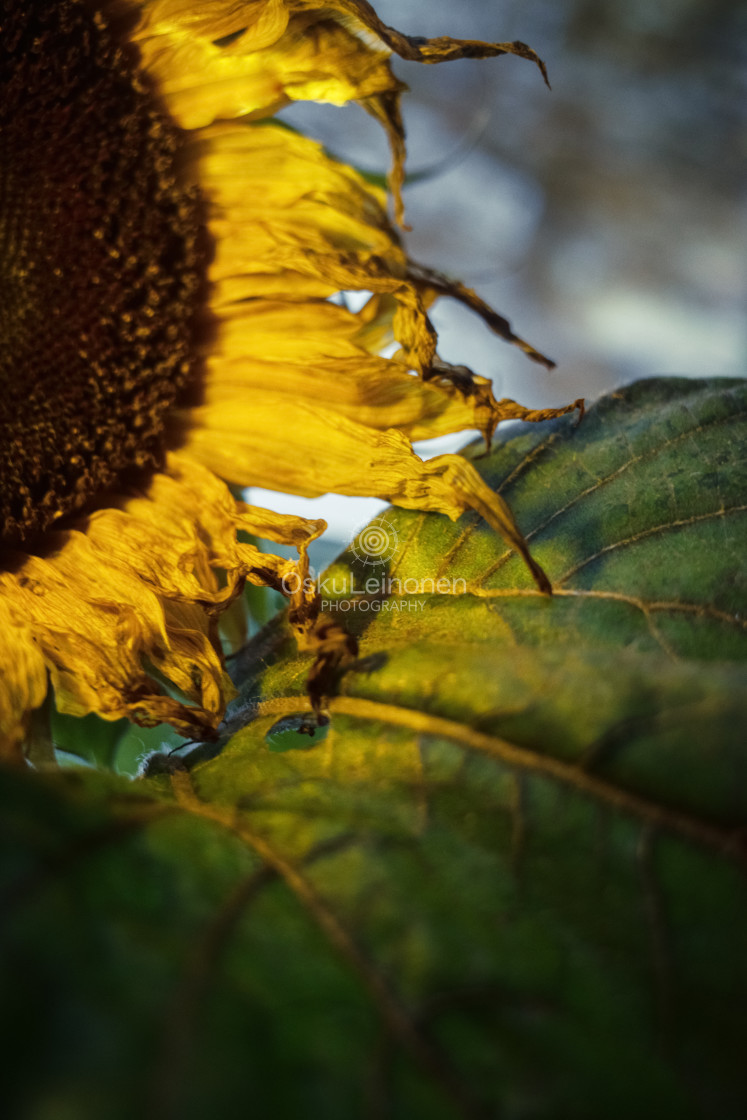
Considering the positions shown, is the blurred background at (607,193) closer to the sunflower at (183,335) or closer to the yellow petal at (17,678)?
the sunflower at (183,335)

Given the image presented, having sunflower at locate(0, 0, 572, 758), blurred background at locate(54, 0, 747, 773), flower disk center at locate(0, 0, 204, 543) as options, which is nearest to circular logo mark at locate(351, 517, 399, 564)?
sunflower at locate(0, 0, 572, 758)

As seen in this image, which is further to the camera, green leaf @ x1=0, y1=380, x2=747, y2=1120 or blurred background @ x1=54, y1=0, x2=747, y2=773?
blurred background @ x1=54, y1=0, x2=747, y2=773

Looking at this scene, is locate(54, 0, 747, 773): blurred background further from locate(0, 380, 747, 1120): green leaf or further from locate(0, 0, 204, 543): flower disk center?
locate(0, 380, 747, 1120): green leaf

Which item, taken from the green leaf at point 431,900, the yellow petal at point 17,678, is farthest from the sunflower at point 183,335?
the green leaf at point 431,900

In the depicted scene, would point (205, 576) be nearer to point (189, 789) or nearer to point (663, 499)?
point (189, 789)

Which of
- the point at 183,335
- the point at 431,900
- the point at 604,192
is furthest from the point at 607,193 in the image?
the point at 431,900

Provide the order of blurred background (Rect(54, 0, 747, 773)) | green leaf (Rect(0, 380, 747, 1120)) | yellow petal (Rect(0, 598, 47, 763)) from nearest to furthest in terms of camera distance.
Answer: green leaf (Rect(0, 380, 747, 1120))
yellow petal (Rect(0, 598, 47, 763))
blurred background (Rect(54, 0, 747, 773))

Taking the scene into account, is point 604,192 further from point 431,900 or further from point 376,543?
point 431,900
